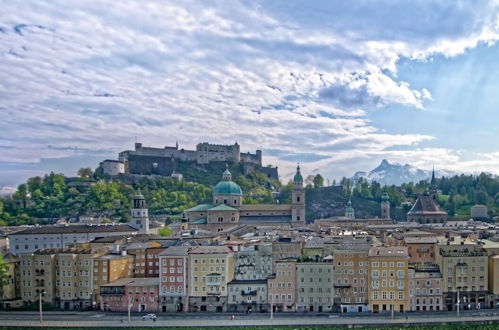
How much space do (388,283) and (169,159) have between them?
417ft

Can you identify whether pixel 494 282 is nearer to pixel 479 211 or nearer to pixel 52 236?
pixel 52 236

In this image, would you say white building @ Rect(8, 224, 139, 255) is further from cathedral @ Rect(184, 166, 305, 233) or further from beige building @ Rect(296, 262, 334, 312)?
beige building @ Rect(296, 262, 334, 312)

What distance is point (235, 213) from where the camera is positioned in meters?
117

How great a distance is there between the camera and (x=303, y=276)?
202 ft

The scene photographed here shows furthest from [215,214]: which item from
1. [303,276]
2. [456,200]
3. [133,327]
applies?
[456,200]

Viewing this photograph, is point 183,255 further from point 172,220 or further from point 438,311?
point 172,220

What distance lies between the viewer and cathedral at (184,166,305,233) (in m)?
116

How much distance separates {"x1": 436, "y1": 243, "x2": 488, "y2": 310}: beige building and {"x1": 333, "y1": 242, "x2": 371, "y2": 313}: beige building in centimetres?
852

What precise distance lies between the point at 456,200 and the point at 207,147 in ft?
247

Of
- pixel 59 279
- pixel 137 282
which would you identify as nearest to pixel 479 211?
pixel 137 282

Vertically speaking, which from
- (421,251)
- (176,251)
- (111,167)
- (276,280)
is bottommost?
(276,280)

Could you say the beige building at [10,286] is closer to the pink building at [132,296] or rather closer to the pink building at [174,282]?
the pink building at [132,296]

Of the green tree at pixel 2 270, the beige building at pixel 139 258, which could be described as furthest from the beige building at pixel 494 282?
the green tree at pixel 2 270

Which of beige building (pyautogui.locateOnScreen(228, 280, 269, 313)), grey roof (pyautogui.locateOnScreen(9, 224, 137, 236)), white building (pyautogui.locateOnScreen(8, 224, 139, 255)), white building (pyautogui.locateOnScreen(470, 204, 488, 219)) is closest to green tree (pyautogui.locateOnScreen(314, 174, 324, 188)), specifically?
white building (pyautogui.locateOnScreen(470, 204, 488, 219))
